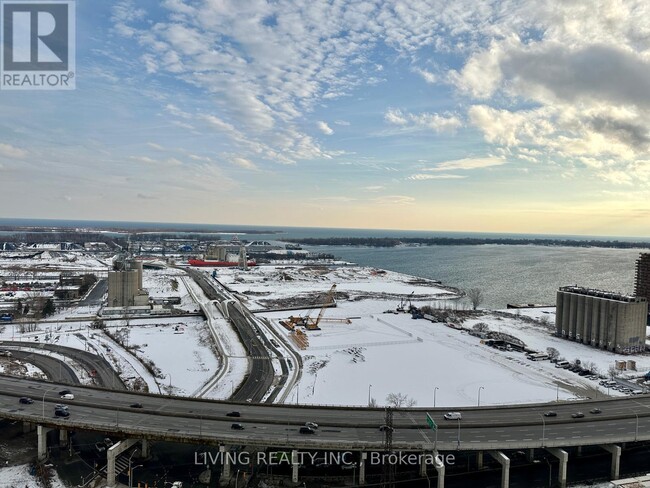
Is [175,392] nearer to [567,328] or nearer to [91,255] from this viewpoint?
[567,328]

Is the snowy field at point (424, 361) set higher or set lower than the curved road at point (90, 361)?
higher

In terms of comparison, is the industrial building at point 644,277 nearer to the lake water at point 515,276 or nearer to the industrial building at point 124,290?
the lake water at point 515,276

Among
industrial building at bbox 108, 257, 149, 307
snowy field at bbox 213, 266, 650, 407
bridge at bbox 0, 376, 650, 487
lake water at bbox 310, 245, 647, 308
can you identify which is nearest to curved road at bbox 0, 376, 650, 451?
bridge at bbox 0, 376, 650, 487

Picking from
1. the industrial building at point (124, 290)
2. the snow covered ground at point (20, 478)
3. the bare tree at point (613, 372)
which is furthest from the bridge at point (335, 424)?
the industrial building at point (124, 290)

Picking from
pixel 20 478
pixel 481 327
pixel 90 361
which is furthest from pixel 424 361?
pixel 20 478

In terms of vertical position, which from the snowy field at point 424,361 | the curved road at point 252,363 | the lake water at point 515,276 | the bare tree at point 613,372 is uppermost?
the lake water at point 515,276
